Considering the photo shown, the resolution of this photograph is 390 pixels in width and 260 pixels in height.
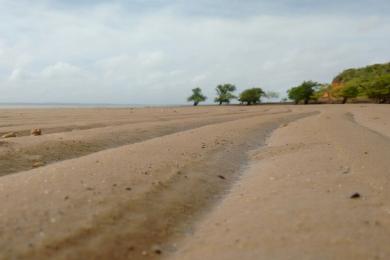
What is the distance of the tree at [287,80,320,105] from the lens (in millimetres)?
54344

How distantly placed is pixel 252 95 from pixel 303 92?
7574 millimetres

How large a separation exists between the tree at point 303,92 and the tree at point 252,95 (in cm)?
453

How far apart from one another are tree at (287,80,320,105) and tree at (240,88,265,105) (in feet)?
14.9

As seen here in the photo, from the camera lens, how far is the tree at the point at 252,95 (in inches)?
2324

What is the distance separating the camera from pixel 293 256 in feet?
10.0

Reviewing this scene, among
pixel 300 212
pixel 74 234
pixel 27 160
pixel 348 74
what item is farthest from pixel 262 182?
pixel 348 74

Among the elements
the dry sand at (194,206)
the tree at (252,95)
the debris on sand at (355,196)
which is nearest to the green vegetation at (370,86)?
the tree at (252,95)

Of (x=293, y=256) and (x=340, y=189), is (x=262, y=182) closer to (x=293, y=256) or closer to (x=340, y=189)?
(x=340, y=189)

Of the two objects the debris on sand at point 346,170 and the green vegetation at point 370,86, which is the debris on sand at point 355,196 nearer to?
the debris on sand at point 346,170

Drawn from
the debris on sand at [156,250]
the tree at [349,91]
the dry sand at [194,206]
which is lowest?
the debris on sand at [156,250]

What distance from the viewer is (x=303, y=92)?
5431 cm

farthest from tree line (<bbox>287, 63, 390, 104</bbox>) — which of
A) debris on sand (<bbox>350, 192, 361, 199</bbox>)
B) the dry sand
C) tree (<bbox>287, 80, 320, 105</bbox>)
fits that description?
debris on sand (<bbox>350, 192, 361, 199</bbox>)

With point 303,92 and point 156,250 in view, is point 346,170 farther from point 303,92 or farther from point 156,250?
point 303,92

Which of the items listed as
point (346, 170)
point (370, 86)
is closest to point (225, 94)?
point (370, 86)
